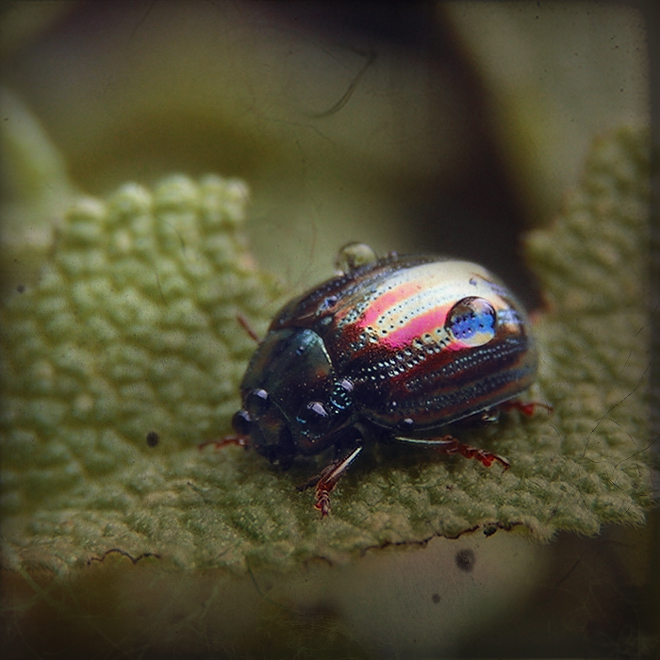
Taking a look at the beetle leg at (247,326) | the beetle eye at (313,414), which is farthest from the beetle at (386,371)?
the beetle leg at (247,326)

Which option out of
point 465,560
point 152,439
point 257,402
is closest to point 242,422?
point 257,402

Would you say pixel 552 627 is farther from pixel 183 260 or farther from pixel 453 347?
pixel 183 260

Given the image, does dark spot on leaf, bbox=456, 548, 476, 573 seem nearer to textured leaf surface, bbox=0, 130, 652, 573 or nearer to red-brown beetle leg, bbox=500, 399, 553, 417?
textured leaf surface, bbox=0, 130, 652, 573

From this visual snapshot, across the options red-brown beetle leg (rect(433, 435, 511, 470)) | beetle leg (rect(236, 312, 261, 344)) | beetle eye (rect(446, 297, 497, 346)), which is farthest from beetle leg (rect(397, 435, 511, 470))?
beetle leg (rect(236, 312, 261, 344))

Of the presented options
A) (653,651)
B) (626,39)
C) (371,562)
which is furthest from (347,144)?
(653,651)

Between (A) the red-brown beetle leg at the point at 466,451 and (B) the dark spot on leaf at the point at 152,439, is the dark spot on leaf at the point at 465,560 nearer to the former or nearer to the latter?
(A) the red-brown beetle leg at the point at 466,451

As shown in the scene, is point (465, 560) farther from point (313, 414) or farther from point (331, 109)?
point (331, 109)
